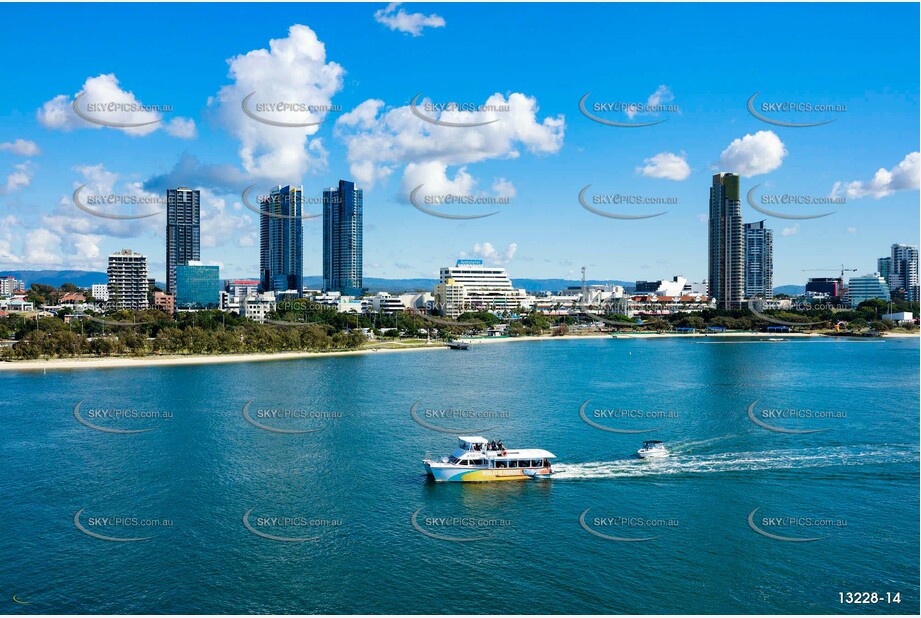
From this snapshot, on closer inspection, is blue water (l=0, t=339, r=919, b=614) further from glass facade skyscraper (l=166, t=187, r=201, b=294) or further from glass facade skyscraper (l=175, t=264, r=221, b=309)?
glass facade skyscraper (l=166, t=187, r=201, b=294)

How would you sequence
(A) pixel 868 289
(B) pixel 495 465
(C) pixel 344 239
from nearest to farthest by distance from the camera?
(B) pixel 495 465 → (A) pixel 868 289 → (C) pixel 344 239

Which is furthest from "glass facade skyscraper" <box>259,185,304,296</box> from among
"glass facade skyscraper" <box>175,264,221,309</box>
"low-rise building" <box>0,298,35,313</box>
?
"low-rise building" <box>0,298,35,313</box>

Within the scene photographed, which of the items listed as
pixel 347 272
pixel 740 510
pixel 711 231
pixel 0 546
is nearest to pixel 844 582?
pixel 740 510

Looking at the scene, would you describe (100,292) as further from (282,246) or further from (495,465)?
(495,465)

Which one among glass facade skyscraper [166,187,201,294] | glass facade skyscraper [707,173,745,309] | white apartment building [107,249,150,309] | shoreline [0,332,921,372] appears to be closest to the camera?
shoreline [0,332,921,372]

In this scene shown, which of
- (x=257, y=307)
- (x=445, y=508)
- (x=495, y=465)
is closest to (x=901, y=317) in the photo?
(x=257, y=307)

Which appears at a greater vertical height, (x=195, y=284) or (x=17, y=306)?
(x=195, y=284)

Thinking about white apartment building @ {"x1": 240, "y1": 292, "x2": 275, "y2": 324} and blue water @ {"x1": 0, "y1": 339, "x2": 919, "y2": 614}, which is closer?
blue water @ {"x1": 0, "y1": 339, "x2": 919, "y2": 614}
